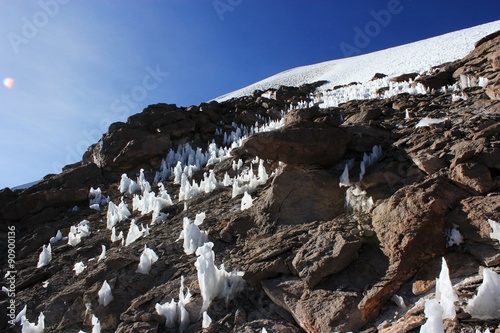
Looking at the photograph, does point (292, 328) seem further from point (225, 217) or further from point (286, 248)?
point (225, 217)

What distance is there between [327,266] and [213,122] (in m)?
16.6

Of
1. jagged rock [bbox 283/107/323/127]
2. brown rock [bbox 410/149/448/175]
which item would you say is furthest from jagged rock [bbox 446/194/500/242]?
jagged rock [bbox 283/107/323/127]

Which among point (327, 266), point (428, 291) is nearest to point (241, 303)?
point (327, 266)

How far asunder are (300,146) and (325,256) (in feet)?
10.8

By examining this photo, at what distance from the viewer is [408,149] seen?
24.1 ft

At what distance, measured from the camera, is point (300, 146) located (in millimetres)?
8031

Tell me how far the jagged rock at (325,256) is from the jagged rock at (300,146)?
2.76m

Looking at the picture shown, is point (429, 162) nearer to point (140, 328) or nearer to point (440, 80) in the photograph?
point (140, 328)

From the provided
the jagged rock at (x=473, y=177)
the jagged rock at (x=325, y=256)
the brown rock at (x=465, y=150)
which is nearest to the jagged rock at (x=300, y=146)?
the brown rock at (x=465, y=150)

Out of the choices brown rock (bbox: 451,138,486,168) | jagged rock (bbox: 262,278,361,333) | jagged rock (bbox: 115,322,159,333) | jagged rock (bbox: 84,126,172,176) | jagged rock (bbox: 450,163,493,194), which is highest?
jagged rock (bbox: 84,126,172,176)

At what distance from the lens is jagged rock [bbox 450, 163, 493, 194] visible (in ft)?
16.9

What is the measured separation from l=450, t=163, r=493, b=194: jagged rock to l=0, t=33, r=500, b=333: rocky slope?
20 mm

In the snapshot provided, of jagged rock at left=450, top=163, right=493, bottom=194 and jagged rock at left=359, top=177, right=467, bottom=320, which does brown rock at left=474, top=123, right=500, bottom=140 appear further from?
jagged rock at left=359, top=177, right=467, bottom=320

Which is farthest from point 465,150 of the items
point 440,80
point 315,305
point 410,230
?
point 440,80
